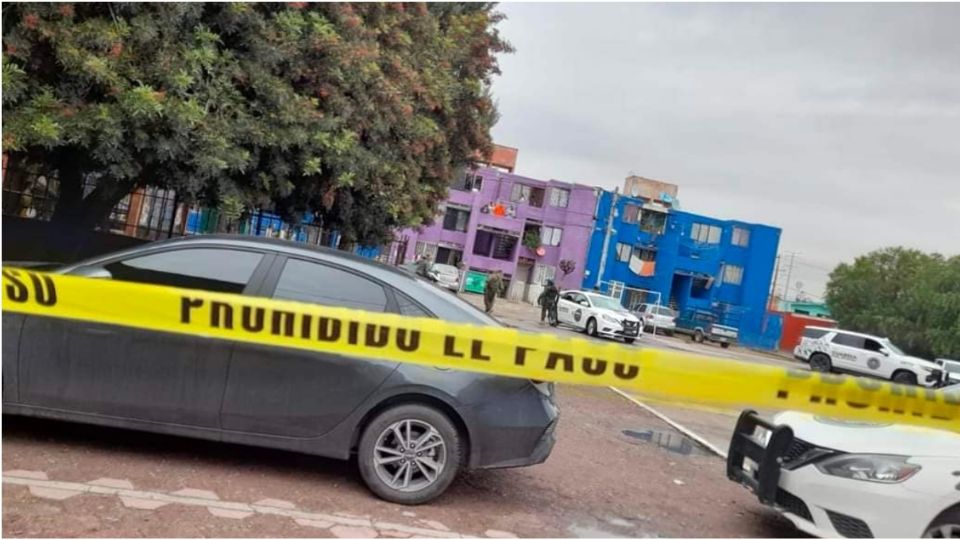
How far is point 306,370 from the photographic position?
4117 mm

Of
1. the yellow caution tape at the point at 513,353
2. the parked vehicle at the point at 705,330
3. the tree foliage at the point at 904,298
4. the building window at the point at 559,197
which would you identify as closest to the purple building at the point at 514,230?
the building window at the point at 559,197

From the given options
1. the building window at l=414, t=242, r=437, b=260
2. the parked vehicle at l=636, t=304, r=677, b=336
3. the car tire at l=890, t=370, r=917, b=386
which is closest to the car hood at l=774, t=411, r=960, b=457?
the car tire at l=890, t=370, r=917, b=386

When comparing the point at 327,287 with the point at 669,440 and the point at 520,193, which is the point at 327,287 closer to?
the point at 669,440

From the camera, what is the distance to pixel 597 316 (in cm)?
2342

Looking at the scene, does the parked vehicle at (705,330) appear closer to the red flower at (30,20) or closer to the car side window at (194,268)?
the red flower at (30,20)

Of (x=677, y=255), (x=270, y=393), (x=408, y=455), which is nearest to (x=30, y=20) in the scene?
(x=270, y=393)

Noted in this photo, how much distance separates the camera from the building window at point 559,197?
48.8 meters

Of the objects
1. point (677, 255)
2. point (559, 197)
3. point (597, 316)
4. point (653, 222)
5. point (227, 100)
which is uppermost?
point (559, 197)

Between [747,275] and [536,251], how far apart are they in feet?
46.0

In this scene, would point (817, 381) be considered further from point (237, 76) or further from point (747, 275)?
point (747, 275)

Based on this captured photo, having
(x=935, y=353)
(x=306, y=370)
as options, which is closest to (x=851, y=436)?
(x=306, y=370)

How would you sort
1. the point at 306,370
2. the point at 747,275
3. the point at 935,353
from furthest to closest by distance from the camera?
1. the point at 747,275
2. the point at 935,353
3. the point at 306,370

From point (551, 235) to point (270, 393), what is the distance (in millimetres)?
45492

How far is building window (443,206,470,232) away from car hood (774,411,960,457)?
43.8 m
